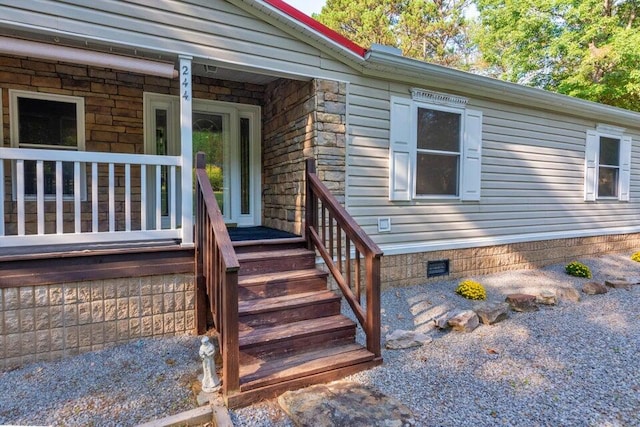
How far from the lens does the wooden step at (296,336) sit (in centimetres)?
260

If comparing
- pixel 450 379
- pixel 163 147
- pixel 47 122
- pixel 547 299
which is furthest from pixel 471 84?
pixel 47 122

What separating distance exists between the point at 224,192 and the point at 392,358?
10.2 feet

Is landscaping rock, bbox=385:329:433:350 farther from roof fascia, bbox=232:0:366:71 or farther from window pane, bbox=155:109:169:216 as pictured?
window pane, bbox=155:109:169:216

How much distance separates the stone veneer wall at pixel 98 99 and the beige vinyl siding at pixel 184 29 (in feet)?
4.01

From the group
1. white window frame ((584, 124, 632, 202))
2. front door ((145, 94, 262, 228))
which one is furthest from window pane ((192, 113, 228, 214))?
white window frame ((584, 124, 632, 202))

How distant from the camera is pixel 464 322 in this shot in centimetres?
350

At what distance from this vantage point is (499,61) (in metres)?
13.0

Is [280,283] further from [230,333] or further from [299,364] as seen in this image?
[230,333]

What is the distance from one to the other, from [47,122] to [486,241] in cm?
600

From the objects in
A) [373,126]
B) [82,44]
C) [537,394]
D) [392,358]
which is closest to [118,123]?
[82,44]

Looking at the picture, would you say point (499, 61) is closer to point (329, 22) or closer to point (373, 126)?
point (329, 22)

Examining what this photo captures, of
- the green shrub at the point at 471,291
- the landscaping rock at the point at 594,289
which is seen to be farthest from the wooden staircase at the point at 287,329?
the landscaping rock at the point at 594,289

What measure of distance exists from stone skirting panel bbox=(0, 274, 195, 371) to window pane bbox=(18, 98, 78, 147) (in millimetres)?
2113

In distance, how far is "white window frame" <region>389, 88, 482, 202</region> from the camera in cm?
466
